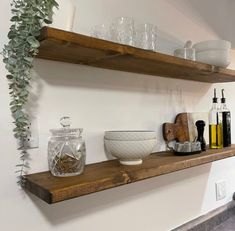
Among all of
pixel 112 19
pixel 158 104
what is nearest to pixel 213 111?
pixel 158 104

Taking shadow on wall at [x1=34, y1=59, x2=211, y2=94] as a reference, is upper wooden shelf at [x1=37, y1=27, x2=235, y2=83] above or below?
above

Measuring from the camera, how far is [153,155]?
45.7 inches

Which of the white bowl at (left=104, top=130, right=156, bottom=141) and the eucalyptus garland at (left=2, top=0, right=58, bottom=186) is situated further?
the white bowl at (left=104, top=130, right=156, bottom=141)

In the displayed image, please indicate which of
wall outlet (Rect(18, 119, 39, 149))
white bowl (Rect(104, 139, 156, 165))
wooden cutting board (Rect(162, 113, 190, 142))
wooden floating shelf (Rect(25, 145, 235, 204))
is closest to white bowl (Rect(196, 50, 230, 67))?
wooden cutting board (Rect(162, 113, 190, 142))

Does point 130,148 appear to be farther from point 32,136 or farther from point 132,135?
point 32,136

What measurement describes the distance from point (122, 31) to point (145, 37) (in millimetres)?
103

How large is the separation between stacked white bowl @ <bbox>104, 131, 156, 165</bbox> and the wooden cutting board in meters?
0.31

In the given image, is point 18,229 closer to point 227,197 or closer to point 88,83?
point 88,83

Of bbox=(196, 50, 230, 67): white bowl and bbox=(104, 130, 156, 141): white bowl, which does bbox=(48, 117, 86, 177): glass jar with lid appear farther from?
bbox=(196, 50, 230, 67): white bowl

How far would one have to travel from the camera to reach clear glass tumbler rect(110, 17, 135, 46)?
3.17 ft

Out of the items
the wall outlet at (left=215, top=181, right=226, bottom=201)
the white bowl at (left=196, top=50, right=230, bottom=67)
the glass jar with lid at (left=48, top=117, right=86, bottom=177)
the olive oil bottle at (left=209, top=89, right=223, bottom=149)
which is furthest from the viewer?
the wall outlet at (left=215, top=181, right=226, bottom=201)

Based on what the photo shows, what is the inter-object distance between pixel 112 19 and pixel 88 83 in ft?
0.98

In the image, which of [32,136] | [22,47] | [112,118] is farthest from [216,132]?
[22,47]

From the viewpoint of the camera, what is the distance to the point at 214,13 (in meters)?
1.67
